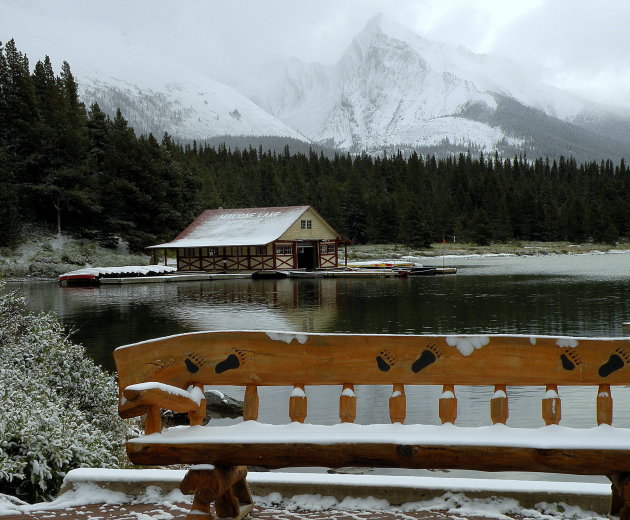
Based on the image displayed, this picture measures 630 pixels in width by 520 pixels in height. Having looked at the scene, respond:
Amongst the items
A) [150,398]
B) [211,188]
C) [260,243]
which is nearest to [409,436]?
[150,398]

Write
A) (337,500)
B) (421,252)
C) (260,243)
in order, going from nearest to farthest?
(337,500), (260,243), (421,252)

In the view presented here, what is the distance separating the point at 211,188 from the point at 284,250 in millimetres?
34337

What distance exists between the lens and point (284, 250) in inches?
2032

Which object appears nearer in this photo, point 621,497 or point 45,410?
point 621,497

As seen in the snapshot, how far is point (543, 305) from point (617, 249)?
246 feet

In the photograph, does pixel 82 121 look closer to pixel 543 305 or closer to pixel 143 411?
pixel 543 305

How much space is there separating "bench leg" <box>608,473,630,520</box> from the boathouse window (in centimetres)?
4818

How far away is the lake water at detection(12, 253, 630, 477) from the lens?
10.8 m

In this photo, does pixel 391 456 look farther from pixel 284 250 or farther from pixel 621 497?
pixel 284 250

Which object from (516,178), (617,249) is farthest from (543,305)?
(516,178)

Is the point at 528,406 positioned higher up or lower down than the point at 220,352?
lower down

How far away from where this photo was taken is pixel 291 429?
3539 mm

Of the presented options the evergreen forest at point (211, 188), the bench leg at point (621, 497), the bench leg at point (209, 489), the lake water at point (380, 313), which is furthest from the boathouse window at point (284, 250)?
the bench leg at point (621, 497)

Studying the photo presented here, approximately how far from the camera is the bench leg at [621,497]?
3119 mm
